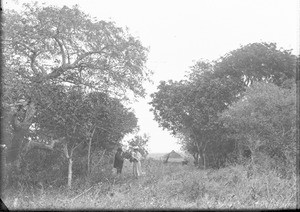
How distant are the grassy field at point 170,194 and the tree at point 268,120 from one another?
6.69 ft

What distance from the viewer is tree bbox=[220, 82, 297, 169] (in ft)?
52.1

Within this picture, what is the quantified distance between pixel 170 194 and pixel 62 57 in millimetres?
7326

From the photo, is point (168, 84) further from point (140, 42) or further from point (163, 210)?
point (163, 210)

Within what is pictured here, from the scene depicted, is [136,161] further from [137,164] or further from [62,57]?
[62,57]

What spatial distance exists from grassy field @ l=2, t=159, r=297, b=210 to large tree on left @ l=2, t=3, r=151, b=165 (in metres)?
2.99

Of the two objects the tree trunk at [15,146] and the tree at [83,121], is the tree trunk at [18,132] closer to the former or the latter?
the tree trunk at [15,146]

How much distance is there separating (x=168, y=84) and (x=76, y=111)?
1117 cm

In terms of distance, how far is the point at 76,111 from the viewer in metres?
13.8

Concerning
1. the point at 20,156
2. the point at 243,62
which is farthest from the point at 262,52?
the point at 20,156

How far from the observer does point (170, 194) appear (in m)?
11.0

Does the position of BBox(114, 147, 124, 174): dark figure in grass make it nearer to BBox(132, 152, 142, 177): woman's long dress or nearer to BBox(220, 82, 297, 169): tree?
BBox(132, 152, 142, 177): woman's long dress

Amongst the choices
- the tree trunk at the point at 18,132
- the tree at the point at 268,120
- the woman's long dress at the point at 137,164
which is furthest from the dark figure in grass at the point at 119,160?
the tree at the point at 268,120

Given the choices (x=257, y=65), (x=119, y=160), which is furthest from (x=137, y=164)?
(x=257, y=65)

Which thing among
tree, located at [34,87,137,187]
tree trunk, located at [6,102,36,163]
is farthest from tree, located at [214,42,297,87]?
tree trunk, located at [6,102,36,163]
